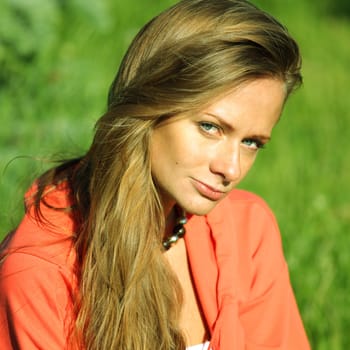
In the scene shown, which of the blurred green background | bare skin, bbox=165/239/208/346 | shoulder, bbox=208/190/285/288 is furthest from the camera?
the blurred green background

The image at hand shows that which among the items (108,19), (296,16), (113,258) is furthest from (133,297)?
(296,16)

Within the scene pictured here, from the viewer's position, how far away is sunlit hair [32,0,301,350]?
2.08 metres

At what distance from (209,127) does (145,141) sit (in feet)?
0.56

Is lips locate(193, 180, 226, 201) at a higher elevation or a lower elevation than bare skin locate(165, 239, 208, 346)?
higher

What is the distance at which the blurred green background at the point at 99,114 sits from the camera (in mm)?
3596

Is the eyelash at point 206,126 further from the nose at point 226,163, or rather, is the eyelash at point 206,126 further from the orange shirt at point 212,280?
the orange shirt at point 212,280

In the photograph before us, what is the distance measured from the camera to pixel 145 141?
2.16 metres

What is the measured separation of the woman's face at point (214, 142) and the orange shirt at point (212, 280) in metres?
0.34

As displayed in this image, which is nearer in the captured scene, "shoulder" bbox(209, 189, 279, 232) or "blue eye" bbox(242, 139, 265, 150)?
"blue eye" bbox(242, 139, 265, 150)

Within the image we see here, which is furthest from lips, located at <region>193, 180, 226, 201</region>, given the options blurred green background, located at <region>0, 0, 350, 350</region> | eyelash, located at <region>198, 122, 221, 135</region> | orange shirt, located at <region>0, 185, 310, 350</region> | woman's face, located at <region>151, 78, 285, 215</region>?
blurred green background, located at <region>0, 0, 350, 350</region>

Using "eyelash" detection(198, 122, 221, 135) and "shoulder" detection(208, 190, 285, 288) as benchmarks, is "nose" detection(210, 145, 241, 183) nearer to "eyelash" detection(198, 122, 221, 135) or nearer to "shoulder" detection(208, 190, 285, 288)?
"eyelash" detection(198, 122, 221, 135)

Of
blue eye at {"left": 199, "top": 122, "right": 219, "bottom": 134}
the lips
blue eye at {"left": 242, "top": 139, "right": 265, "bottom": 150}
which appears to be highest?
blue eye at {"left": 199, "top": 122, "right": 219, "bottom": 134}

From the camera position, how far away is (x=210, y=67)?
2066mm

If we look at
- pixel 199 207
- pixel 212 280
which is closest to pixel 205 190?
pixel 199 207
